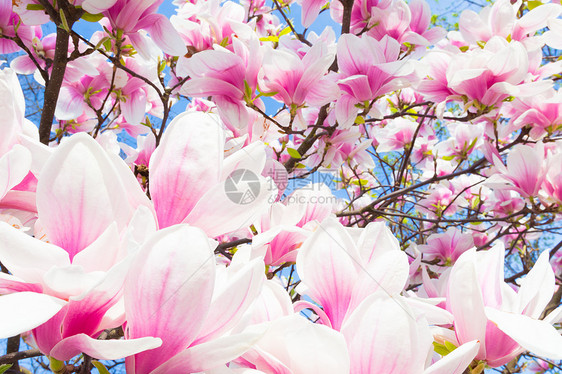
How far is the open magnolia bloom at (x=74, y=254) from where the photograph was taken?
0.76ft

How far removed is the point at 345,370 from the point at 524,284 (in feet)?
0.75

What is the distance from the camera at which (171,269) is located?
0.78 ft

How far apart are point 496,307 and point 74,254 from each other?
38 cm

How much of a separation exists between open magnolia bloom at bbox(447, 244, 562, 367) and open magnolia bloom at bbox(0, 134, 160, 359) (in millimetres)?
284

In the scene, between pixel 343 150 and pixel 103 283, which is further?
pixel 343 150

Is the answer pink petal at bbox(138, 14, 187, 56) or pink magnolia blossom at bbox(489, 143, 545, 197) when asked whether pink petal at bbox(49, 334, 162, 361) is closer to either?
pink petal at bbox(138, 14, 187, 56)

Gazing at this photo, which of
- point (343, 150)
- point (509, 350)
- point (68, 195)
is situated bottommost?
point (343, 150)

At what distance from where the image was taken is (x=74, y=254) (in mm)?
281

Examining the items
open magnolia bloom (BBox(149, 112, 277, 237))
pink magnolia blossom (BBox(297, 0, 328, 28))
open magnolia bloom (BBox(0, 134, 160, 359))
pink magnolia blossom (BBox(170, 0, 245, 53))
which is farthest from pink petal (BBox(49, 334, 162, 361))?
pink magnolia blossom (BBox(297, 0, 328, 28))

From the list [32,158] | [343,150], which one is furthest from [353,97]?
[32,158]

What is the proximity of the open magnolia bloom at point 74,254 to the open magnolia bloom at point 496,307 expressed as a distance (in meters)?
0.28

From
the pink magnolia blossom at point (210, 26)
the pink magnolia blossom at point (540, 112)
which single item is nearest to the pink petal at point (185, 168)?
the pink magnolia blossom at point (210, 26)

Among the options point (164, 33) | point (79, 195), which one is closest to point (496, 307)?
point (79, 195)

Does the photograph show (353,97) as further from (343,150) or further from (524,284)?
(524,284)
